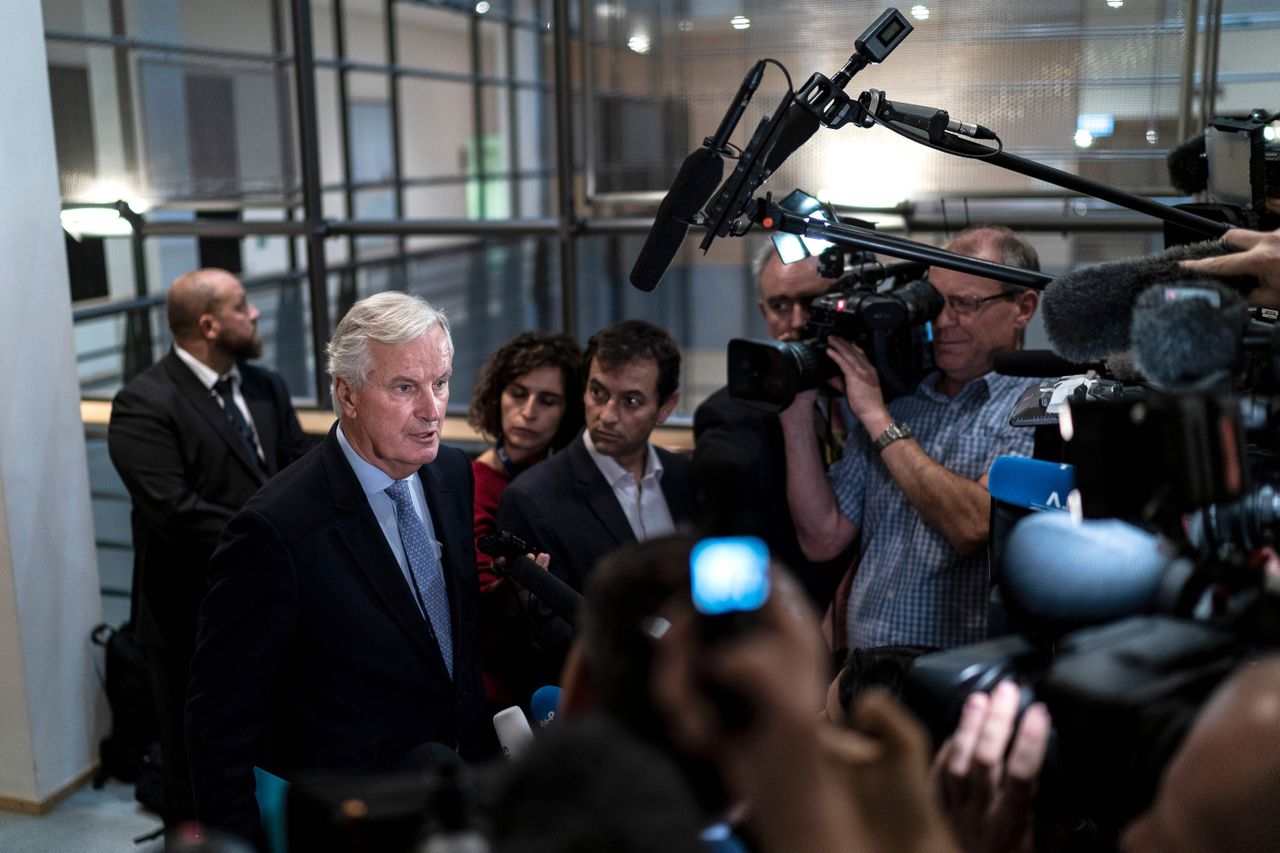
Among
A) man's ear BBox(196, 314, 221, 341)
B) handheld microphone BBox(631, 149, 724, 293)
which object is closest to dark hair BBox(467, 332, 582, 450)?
handheld microphone BBox(631, 149, 724, 293)

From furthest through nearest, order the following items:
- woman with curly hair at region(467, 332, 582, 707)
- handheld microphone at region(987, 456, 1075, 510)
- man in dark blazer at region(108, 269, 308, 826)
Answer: man in dark blazer at region(108, 269, 308, 826) → woman with curly hair at region(467, 332, 582, 707) → handheld microphone at region(987, 456, 1075, 510)

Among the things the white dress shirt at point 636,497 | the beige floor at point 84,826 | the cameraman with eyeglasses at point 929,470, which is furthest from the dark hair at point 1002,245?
the beige floor at point 84,826

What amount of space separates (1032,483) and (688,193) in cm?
67

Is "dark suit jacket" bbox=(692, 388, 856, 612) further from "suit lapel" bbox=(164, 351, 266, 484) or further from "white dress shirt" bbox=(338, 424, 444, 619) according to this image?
"suit lapel" bbox=(164, 351, 266, 484)

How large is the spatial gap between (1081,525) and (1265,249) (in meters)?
0.39

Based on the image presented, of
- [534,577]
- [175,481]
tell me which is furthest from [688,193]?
[175,481]

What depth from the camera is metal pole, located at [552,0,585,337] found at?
3756 mm

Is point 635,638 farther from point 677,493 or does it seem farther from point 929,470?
point 677,493

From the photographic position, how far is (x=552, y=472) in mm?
2389

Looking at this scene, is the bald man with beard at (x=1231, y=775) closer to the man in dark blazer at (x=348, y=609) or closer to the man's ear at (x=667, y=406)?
the man in dark blazer at (x=348, y=609)

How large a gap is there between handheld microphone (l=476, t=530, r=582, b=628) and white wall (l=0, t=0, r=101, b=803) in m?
1.90

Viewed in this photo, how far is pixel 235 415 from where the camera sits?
346cm

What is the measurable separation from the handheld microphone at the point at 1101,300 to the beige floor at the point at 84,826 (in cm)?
285

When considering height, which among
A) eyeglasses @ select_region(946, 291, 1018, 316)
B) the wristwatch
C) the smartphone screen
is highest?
eyeglasses @ select_region(946, 291, 1018, 316)
